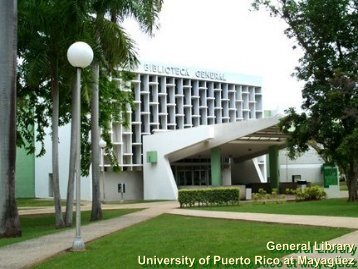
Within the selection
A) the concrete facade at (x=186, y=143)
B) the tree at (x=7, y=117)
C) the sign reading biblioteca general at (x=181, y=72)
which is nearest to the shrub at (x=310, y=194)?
the concrete facade at (x=186, y=143)

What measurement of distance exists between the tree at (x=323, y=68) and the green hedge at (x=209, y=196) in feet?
18.5

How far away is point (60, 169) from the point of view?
4891 cm

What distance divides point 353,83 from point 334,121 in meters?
3.85

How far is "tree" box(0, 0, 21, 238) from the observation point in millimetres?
14938

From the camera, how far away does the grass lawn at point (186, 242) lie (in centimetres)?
968

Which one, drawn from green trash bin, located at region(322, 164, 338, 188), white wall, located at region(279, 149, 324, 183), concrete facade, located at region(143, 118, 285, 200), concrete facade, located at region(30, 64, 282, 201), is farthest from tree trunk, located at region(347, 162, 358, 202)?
white wall, located at region(279, 149, 324, 183)

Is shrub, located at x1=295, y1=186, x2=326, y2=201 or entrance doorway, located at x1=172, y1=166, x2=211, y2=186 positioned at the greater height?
entrance doorway, located at x1=172, y1=166, x2=211, y2=186

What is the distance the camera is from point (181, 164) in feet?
163

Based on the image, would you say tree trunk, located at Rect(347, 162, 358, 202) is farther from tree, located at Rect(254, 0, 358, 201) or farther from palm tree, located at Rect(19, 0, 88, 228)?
palm tree, located at Rect(19, 0, 88, 228)

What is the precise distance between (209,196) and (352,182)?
8688 millimetres

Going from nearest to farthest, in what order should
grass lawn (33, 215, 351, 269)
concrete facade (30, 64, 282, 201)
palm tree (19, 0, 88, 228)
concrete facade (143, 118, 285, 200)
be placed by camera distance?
grass lawn (33, 215, 351, 269), palm tree (19, 0, 88, 228), concrete facade (143, 118, 285, 200), concrete facade (30, 64, 282, 201)

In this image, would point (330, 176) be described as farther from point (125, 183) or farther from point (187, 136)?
point (125, 183)

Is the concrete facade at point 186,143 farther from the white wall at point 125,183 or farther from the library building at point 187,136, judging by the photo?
the white wall at point 125,183

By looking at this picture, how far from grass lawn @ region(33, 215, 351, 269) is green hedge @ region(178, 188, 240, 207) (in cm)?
1086
